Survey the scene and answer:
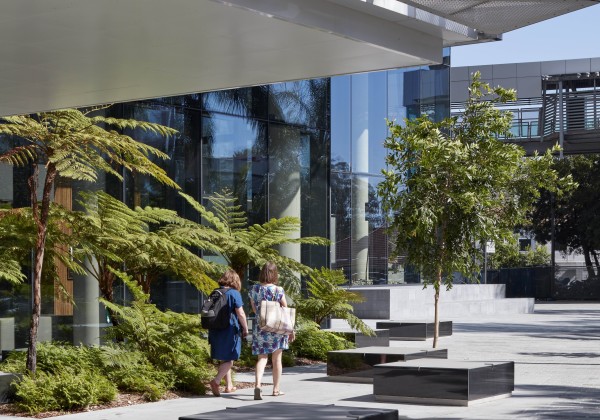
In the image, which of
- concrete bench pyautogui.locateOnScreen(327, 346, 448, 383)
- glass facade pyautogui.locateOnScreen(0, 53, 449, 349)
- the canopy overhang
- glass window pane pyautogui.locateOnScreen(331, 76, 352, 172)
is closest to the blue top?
concrete bench pyautogui.locateOnScreen(327, 346, 448, 383)

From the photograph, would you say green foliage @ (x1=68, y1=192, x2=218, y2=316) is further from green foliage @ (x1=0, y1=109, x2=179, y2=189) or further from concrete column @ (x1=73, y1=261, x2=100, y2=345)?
green foliage @ (x1=0, y1=109, x2=179, y2=189)

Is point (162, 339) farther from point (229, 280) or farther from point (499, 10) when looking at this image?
point (499, 10)

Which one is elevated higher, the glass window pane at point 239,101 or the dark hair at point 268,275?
the glass window pane at point 239,101

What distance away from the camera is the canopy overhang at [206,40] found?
7.00 meters

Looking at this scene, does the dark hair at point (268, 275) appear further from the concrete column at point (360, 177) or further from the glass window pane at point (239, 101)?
the concrete column at point (360, 177)

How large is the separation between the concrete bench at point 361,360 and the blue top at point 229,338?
2.24 meters

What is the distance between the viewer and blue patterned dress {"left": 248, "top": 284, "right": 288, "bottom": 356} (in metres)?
12.3

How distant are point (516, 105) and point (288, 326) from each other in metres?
38.6

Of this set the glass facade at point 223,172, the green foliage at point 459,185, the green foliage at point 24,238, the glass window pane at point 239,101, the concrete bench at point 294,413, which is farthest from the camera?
the glass window pane at point 239,101

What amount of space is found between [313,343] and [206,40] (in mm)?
9595

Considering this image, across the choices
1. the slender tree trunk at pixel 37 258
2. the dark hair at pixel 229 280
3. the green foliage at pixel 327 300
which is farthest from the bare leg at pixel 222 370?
the green foliage at pixel 327 300

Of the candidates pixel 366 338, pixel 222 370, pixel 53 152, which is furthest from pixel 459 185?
pixel 53 152

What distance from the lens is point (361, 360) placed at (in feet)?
45.6

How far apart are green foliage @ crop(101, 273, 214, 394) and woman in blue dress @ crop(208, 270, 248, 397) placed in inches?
17.7
